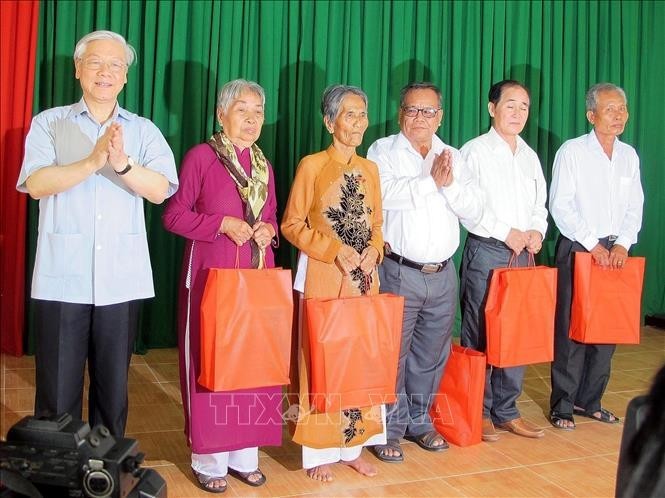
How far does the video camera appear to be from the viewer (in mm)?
1233

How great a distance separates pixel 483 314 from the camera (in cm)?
342

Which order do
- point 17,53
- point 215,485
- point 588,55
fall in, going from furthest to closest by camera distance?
point 588,55 → point 17,53 → point 215,485

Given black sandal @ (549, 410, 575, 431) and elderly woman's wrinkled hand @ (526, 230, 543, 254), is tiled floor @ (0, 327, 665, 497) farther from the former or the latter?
elderly woman's wrinkled hand @ (526, 230, 543, 254)

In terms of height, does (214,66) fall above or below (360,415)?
above

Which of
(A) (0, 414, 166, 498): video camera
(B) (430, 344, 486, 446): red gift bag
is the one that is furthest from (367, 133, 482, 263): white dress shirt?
(A) (0, 414, 166, 498): video camera

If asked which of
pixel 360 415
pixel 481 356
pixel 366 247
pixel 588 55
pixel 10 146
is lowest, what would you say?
pixel 360 415

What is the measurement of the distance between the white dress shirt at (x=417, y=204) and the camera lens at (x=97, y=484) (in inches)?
79.7

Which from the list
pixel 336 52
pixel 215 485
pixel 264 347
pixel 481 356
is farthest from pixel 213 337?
pixel 336 52

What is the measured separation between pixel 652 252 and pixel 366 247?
13.7ft

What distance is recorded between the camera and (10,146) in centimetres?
454

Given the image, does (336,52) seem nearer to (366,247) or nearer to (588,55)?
(588,55)

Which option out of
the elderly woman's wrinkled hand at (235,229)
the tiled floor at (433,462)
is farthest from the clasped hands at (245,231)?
the tiled floor at (433,462)

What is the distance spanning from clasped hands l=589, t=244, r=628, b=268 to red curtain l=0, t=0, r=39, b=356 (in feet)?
10.3

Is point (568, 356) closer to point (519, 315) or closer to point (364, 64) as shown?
point (519, 315)
